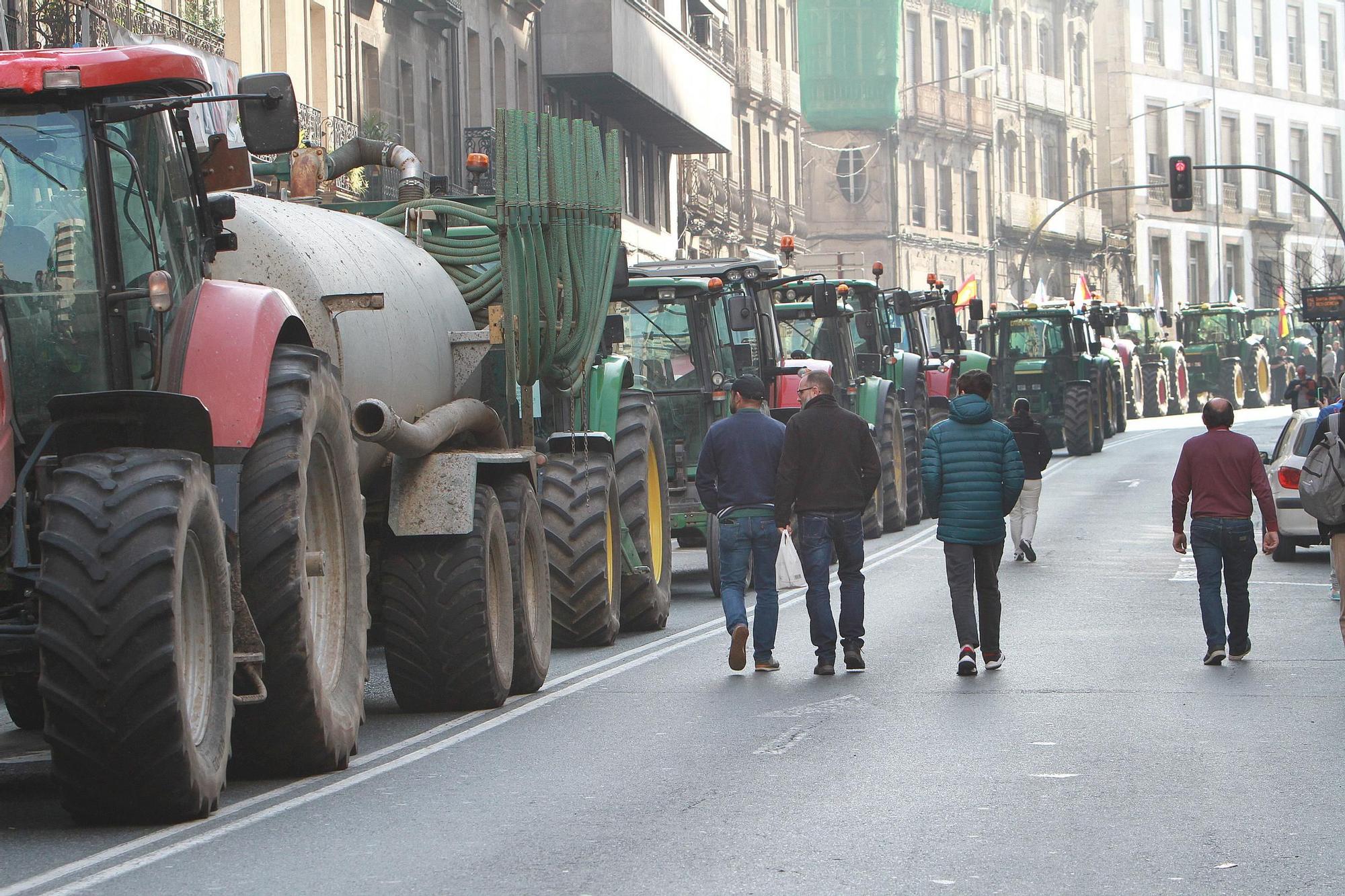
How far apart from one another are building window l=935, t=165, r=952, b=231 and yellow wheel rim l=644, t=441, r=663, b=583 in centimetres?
5924

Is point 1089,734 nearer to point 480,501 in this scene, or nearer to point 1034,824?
point 1034,824

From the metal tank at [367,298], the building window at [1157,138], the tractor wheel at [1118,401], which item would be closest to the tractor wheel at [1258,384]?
the tractor wheel at [1118,401]

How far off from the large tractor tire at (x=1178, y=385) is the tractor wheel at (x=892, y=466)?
3619 cm

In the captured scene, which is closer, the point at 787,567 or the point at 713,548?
the point at 787,567

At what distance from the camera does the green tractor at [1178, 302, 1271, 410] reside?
65.1 metres

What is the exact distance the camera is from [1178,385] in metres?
63.7

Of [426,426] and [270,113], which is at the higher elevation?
[270,113]

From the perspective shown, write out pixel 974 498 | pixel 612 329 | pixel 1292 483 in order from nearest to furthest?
pixel 974 498 → pixel 612 329 → pixel 1292 483

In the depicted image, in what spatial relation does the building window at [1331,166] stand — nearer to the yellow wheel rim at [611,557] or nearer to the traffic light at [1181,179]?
the traffic light at [1181,179]

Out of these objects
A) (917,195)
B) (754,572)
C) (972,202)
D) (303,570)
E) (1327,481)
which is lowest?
(754,572)

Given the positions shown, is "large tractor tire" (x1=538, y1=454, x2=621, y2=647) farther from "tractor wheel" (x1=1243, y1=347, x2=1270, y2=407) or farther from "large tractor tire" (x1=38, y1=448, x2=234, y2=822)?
"tractor wheel" (x1=1243, y1=347, x2=1270, y2=407)

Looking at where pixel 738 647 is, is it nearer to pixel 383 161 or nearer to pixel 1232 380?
pixel 383 161

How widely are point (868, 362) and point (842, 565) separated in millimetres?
12838

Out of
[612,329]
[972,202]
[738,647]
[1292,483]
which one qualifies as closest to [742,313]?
[612,329]
